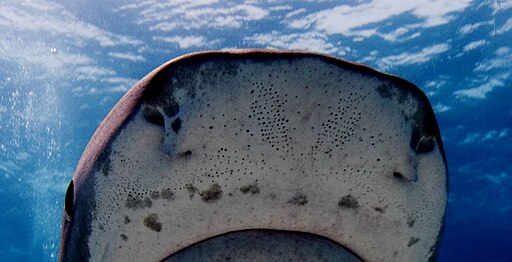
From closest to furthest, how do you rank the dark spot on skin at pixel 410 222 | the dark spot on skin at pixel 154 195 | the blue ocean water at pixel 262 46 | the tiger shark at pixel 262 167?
the tiger shark at pixel 262 167 → the dark spot on skin at pixel 154 195 → the dark spot on skin at pixel 410 222 → the blue ocean water at pixel 262 46

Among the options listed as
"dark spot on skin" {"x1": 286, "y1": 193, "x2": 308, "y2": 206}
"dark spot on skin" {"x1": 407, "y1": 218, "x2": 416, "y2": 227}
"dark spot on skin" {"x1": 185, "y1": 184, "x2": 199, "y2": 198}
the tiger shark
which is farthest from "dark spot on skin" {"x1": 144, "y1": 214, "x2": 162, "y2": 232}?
"dark spot on skin" {"x1": 407, "y1": 218, "x2": 416, "y2": 227}

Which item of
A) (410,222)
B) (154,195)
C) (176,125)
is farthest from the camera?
(410,222)

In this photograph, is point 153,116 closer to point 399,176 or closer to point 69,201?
point 69,201

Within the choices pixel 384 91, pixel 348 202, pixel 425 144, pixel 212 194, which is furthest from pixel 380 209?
pixel 212 194

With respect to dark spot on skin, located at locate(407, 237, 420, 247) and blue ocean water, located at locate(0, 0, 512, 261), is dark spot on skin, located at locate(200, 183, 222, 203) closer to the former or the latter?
dark spot on skin, located at locate(407, 237, 420, 247)

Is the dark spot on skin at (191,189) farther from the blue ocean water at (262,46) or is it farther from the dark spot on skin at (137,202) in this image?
the blue ocean water at (262,46)

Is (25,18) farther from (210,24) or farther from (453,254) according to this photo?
(453,254)

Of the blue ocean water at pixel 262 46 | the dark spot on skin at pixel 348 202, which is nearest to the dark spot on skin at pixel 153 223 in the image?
the dark spot on skin at pixel 348 202
